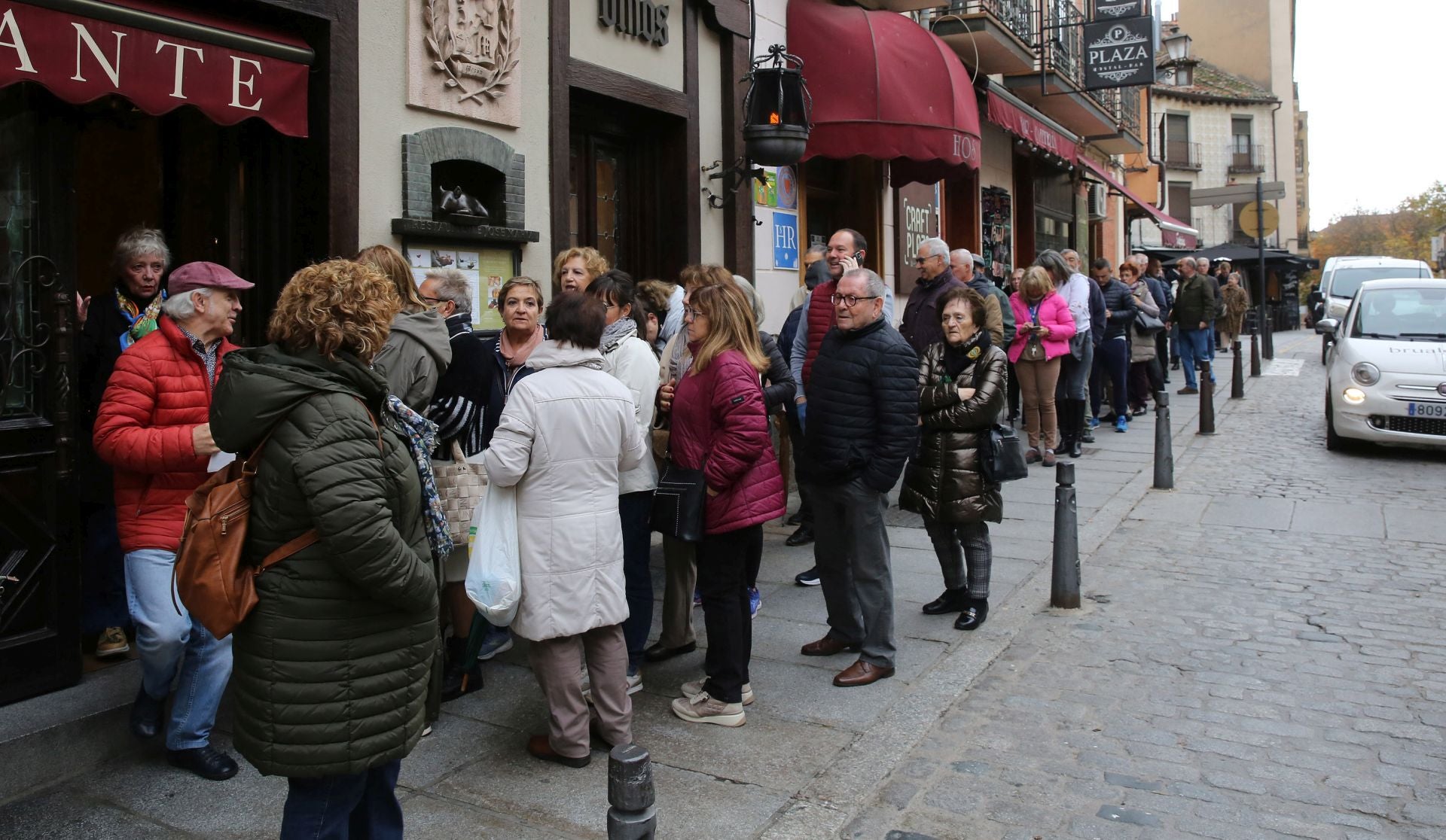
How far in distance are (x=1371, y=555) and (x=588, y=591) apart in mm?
5902

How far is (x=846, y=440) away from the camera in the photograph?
5.04m

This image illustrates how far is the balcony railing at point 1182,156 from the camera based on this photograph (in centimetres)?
5216

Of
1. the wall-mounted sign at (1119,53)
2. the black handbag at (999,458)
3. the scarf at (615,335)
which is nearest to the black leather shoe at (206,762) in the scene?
the scarf at (615,335)

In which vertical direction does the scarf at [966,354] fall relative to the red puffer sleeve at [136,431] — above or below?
above

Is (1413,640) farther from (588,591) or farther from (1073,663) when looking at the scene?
(588,591)

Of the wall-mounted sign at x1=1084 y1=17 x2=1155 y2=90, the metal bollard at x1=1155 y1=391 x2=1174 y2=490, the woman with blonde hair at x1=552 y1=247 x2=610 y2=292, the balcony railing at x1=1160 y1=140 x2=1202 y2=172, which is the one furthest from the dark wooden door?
the balcony railing at x1=1160 y1=140 x2=1202 y2=172

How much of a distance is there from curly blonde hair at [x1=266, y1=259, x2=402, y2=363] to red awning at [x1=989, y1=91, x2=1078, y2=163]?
11.7 meters

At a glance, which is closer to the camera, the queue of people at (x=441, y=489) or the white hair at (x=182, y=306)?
the queue of people at (x=441, y=489)

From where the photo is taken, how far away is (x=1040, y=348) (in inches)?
426

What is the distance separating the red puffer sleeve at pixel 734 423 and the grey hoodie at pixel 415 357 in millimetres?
1092

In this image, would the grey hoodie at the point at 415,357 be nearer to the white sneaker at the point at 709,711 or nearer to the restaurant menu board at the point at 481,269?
the white sneaker at the point at 709,711

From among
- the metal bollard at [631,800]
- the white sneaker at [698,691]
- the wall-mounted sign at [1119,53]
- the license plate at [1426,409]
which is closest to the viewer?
the metal bollard at [631,800]

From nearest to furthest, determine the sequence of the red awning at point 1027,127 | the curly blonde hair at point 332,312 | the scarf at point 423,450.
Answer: the curly blonde hair at point 332,312, the scarf at point 423,450, the red awning at point 1027,127

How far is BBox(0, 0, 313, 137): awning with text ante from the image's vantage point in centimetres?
469
